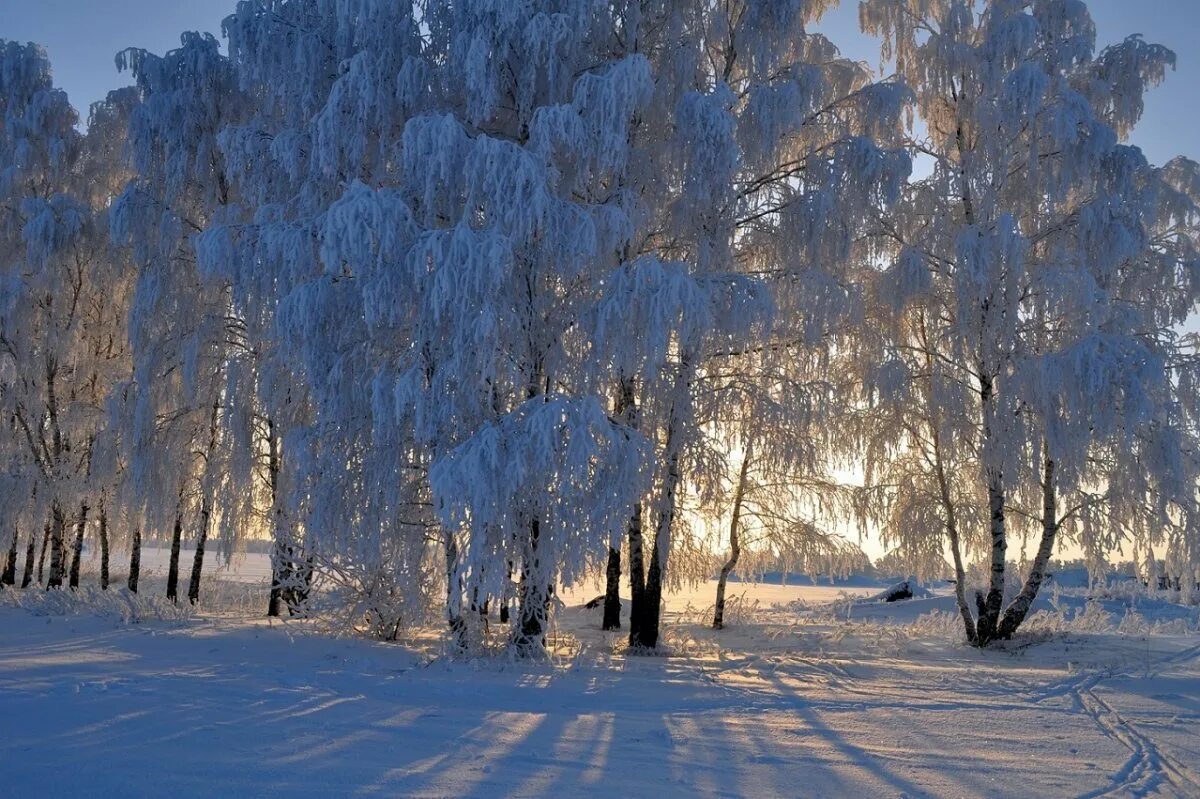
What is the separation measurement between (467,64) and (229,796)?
648cm

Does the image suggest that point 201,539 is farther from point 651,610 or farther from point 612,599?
point 651,610

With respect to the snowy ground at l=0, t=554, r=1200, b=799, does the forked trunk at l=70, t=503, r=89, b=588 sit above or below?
above

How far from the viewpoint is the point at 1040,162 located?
11.5 metres

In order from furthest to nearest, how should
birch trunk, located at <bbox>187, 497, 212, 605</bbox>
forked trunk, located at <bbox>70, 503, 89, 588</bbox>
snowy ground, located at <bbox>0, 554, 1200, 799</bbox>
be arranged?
forked trunk, located at <bbox>70, 503, 89, 588</bbox> → birch trunk, located at <bbox>187, 497, 212, 605</bbox> → snowy ground, located at <bbox>0, 554, 1200, 799</bbox>

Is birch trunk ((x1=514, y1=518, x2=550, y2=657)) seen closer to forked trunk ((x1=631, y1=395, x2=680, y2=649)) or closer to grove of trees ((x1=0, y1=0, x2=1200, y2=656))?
grove of trees ((x1=0, y1=0, x2=1200, y2=656))

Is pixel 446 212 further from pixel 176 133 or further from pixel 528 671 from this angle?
pixel 176 133

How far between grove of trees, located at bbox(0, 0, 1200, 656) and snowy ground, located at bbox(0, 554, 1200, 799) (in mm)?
1382

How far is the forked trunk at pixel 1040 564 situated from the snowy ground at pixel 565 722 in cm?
185

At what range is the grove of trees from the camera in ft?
26.1

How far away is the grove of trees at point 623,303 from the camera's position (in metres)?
7.96

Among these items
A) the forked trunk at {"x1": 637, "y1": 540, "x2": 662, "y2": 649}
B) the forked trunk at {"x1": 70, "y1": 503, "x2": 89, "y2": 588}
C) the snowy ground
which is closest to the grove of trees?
the forked trunk at {"x1": 637, "y1": 540, "x2": 662, "y2": 649}

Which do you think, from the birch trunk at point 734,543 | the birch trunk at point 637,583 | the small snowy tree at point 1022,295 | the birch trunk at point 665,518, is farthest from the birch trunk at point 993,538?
the birch trunk at point 637,583

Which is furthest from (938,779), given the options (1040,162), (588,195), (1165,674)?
(1040,162)

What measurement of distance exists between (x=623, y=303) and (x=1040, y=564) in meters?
7.45
